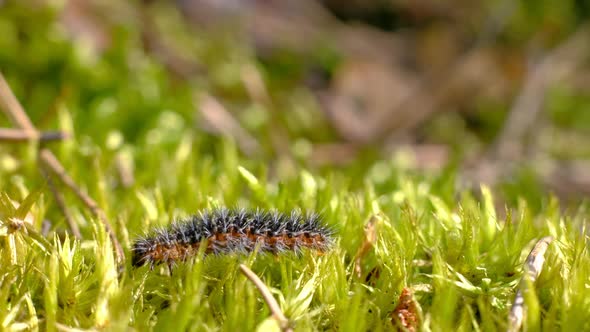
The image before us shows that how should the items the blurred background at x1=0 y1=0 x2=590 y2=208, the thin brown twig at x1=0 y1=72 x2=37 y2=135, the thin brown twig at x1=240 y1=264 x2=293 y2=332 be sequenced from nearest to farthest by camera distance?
the thin brown twig at x1=240 y1=264 x2=293 y2=332 < the thin brown twig at x1=0 y1=72 x2=37 y2=135 < the blurred background at x1=0 y1=0 x2=590 y2=208

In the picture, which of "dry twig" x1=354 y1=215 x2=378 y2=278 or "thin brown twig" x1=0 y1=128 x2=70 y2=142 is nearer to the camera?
"dry twig" x1=354 y1=215 x2=378 y2=278

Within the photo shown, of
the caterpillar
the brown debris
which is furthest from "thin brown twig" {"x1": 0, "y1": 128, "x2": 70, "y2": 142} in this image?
the brown debris

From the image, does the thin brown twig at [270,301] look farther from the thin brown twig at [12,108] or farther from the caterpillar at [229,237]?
the thin brown twig at [12,108]

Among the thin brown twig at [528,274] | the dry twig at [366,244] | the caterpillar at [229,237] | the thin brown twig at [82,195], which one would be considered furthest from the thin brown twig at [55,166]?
the thin brown twig at [528,274]

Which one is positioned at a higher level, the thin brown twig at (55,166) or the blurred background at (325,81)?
the thin brown twig at (55,166)

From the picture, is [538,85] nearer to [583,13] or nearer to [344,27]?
[583,13]

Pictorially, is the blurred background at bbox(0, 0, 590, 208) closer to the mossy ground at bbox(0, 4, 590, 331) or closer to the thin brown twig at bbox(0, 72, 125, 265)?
the thin brown twig at bbox(0, 72, 125, 265)

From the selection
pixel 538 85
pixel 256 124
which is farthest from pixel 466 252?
pixel 538 85

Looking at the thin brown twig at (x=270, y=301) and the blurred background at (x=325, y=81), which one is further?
the blurred background at (x=325, y=81)
